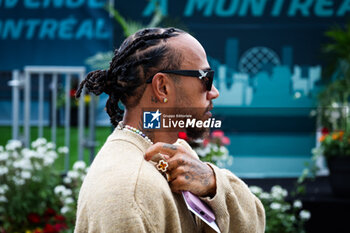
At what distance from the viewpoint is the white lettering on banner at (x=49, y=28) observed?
5.56m

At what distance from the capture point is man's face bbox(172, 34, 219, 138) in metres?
1.46

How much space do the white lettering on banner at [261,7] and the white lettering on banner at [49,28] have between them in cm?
87

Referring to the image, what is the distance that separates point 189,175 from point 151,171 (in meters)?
0.10

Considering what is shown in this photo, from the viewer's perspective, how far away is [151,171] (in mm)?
1298

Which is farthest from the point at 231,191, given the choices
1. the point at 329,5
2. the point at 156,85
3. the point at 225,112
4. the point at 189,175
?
the point at 329,5

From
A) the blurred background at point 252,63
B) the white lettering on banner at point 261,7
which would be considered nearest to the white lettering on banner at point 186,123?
the blurred background at point 252,63

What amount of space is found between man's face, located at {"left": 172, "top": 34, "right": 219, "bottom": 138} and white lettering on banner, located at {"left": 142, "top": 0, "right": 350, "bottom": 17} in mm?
3929

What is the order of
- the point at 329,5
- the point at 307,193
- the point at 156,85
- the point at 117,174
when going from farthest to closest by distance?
the point at 329,5 < the point at 307,193 < the point at 156,85 < the point at 117,174

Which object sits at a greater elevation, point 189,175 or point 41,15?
point 41,15

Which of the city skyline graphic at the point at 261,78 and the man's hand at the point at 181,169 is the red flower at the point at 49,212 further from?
the man's hand at the point at 181,169

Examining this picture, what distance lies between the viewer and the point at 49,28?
5.58m

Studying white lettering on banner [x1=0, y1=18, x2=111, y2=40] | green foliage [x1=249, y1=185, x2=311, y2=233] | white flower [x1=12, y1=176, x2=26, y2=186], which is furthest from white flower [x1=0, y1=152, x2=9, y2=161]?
green foliage [x1=249, y1=185, x2=311, y2=233]

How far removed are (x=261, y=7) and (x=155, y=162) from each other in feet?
14.0

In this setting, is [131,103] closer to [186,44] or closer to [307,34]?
[186,44]
